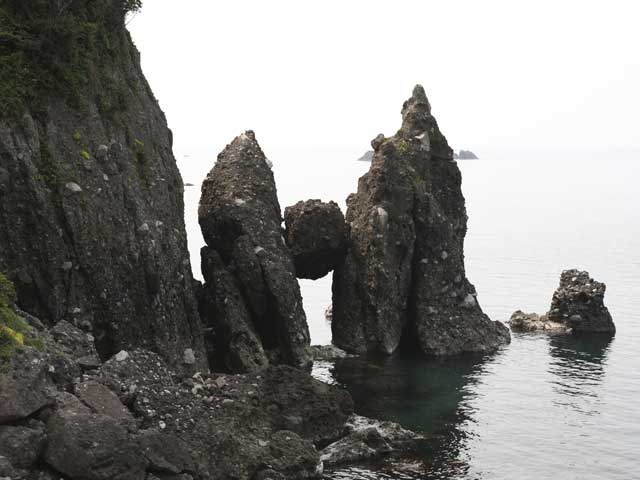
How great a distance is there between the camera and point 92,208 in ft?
125

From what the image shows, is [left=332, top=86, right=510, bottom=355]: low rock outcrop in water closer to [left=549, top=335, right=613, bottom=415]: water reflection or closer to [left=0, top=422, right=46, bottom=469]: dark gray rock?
[left=549, top=335, right=613, bottom=415]: water reflection

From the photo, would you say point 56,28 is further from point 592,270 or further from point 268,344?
point 592,270

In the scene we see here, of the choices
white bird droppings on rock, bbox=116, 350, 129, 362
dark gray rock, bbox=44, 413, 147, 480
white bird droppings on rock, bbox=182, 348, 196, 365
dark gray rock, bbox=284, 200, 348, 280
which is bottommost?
dark gray rock, bbox=44, 413, 147, 480

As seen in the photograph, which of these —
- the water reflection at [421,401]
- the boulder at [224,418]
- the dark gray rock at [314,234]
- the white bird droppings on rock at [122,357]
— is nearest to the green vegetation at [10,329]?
the boulder at [224,418]

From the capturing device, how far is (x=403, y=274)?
182 ft

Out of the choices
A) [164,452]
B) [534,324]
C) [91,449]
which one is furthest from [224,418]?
[534,324]

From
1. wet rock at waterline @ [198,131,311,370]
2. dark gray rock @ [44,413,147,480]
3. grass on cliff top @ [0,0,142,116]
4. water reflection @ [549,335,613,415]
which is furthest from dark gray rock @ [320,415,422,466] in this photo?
grass on cliff top @ [0,0,142,116]

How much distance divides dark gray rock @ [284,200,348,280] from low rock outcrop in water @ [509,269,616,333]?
16.0m

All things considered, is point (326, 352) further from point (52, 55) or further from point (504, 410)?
point (52, 55)

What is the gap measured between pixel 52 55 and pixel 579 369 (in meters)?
34.1

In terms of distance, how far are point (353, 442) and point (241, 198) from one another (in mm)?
19801

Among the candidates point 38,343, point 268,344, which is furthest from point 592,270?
point 38,343

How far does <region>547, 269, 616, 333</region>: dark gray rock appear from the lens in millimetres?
61031

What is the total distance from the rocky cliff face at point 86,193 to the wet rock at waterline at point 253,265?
376 centimetres
